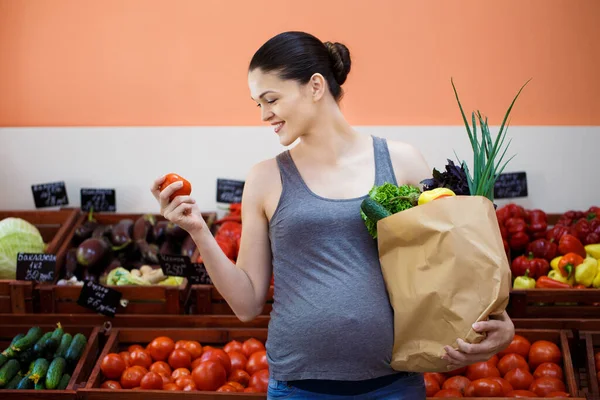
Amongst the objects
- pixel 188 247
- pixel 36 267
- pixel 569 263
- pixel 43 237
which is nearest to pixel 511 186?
pixel 569 263

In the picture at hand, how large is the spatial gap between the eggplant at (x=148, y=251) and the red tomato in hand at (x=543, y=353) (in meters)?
1.72

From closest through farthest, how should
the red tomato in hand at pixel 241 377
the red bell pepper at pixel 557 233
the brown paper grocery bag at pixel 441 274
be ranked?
1. the brown paper grocery bag at pixel 441 274
2. the red tomato in hand at pixel 241 377
3. the red bell pepper at pixel 557 233

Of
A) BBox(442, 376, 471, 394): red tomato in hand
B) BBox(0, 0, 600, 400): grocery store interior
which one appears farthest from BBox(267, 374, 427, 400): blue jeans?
BBox(442, 376, 471, 394): red tomato in hand

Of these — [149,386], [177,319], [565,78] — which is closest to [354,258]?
[149,386]

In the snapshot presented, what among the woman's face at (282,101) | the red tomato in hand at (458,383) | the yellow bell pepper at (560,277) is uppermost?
the woman's face at (282,101)

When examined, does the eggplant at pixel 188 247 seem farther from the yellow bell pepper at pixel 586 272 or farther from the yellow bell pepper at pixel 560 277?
the yellow bell pepper at pixel 586 272

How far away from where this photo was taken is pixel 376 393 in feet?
5.66

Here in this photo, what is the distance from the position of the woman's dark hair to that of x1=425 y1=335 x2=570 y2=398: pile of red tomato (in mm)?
1247

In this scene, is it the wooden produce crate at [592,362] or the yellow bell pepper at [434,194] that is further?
the wooden produce crate at [592,362]

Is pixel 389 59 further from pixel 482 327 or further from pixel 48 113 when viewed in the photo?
pixel 482 327

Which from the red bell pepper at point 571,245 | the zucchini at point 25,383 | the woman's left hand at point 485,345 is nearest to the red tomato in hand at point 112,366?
the zucchini at point 25,383

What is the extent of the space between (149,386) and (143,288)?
558 millimetres

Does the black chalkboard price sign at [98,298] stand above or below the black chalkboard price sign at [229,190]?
below

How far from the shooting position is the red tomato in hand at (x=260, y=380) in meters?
2.70
